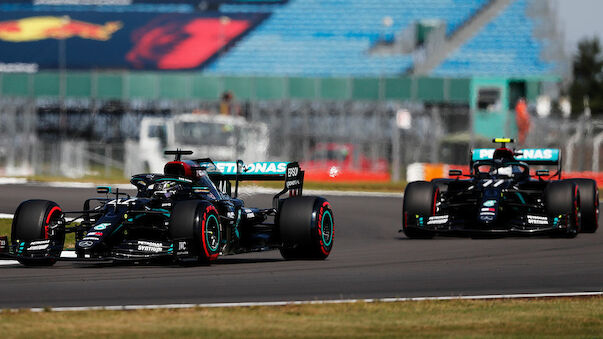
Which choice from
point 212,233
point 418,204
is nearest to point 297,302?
point 212,233

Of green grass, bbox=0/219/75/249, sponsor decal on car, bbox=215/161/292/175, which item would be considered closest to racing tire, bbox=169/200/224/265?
sponsor decal on car, bbox=215/161/292/175

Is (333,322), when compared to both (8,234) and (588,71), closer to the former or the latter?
(8,234)

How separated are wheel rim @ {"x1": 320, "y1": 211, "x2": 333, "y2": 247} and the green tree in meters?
72.3

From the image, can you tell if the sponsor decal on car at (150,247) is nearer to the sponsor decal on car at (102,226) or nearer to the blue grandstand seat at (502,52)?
the sponsor decal on car at (102,226)

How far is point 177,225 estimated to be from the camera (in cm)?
1223

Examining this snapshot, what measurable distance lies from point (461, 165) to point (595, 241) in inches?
694

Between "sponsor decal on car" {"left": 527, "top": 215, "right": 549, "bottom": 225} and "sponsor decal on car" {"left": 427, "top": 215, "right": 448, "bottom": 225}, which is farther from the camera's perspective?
"sponsor decal on car" {"left": 427, "top": 215, "right": 448, "bottom": 225}

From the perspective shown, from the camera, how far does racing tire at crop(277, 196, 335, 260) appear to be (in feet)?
44.3

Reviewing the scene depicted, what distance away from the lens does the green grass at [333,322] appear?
26.0 ft

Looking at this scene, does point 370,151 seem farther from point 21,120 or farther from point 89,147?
point 21,120

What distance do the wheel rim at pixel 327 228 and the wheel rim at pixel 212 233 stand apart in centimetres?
156

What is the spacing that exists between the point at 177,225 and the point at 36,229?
1.69m

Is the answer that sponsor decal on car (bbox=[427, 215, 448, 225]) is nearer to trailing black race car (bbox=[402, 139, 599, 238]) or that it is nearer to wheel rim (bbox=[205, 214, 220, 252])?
trailing black race car (bbox=[402, 139, 599, 238])

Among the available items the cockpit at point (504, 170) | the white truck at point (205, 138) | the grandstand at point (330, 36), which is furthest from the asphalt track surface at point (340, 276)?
the grandstand at point (330, 36)
